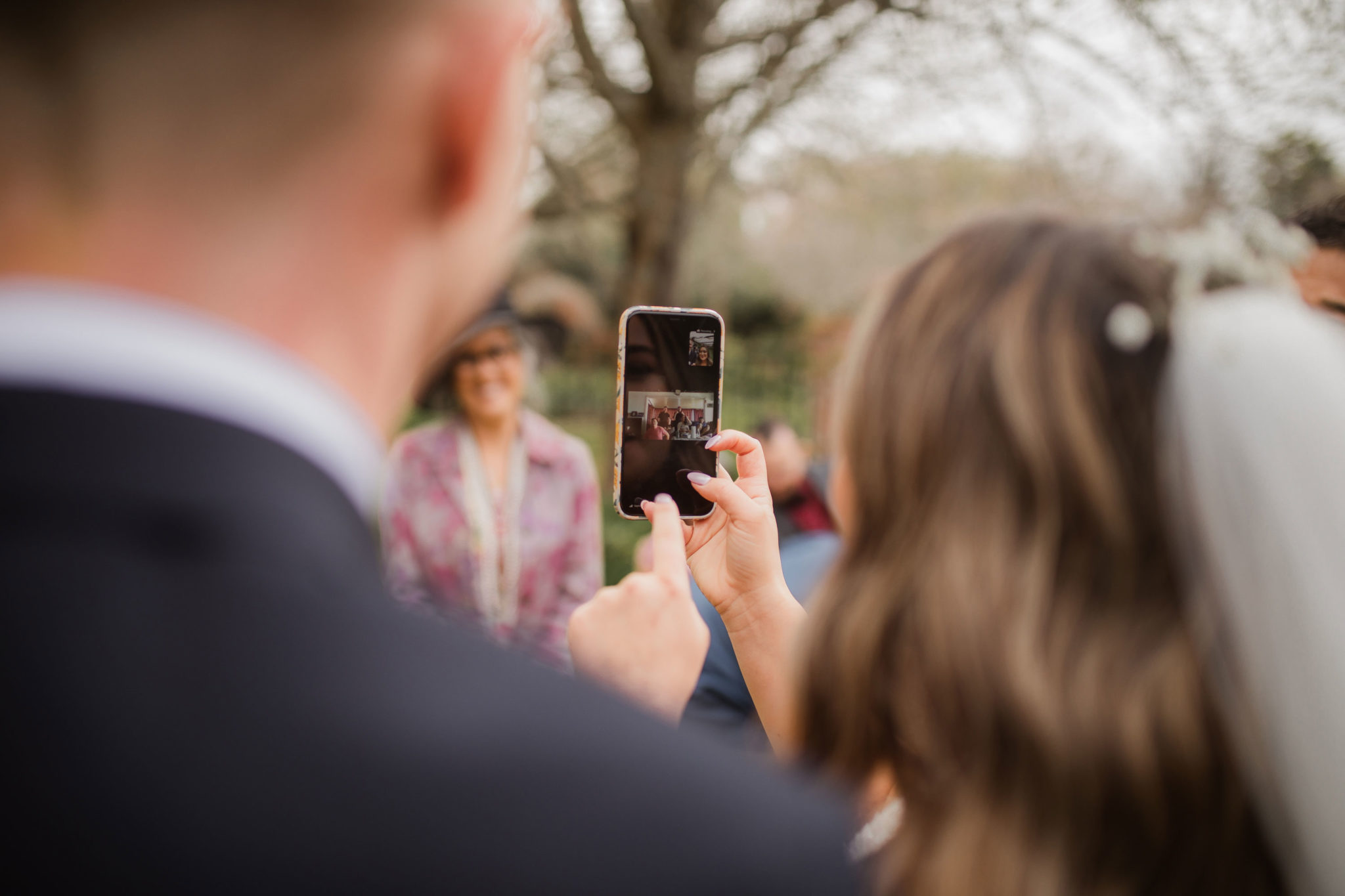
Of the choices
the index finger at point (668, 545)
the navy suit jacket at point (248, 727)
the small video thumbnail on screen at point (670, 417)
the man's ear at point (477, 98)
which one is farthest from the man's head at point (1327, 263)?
the navy suit jacket at point (248, 727)

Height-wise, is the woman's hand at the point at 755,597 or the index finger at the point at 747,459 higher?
the index finger at the point at 747,459

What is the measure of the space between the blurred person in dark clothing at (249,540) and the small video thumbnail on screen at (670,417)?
150 cm

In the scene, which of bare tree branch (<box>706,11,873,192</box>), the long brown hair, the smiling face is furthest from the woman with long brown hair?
bare tree branch (<box>706,11,873,192</box>)

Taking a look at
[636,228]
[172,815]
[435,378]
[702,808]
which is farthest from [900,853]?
[636,228]

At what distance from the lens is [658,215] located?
7270 millimetres

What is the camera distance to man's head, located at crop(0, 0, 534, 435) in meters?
0.54

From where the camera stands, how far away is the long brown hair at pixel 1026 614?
0.92 meters

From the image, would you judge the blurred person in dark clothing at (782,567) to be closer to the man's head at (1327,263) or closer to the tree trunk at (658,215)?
the man's head at (1327,263)

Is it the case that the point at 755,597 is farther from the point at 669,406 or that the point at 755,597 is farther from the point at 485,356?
the point at 485,356

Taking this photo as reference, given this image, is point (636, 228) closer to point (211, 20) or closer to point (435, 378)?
point (435, 378)

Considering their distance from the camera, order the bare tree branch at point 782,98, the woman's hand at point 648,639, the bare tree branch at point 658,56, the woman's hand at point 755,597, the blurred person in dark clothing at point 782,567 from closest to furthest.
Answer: the woman's hand at point 648,639
the woman's hand at point 755,597
the blurred person in dark clothing at point 782,567
the bare tree branch at point 658,56
the bare tree branch at point 782,98

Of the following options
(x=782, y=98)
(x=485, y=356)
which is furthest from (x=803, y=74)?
(x=485, y=356)

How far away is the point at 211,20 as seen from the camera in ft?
1.77

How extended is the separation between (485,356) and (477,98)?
145 inches
